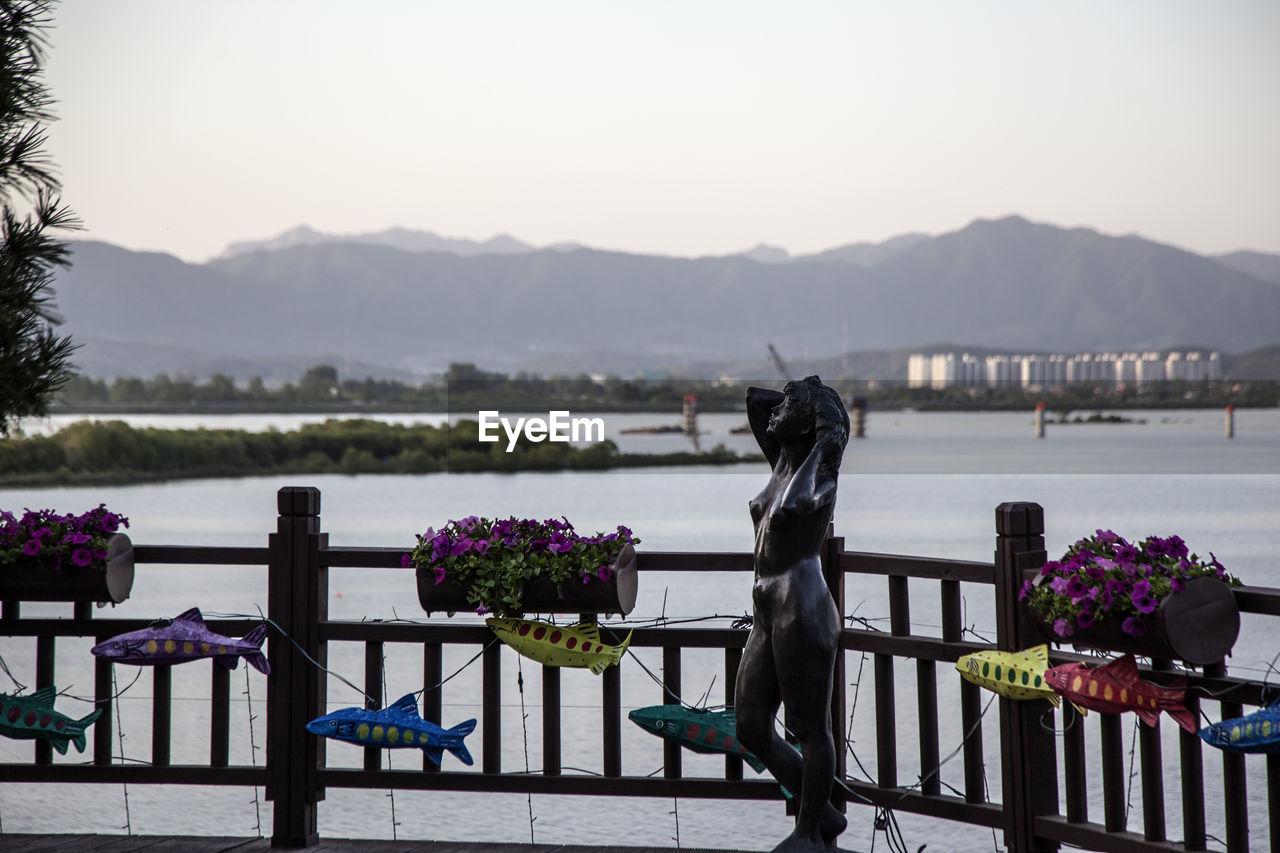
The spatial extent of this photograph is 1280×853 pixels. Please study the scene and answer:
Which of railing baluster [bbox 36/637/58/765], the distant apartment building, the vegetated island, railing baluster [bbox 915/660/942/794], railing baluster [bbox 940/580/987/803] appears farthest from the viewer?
the vegetated island

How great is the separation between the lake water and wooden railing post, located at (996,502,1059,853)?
71cm

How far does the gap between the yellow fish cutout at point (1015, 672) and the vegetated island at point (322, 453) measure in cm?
5770

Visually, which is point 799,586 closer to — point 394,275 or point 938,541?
point 938,541

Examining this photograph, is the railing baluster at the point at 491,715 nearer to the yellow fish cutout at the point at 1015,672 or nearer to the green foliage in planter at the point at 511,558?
the green foliage in planter at the point at 511,558

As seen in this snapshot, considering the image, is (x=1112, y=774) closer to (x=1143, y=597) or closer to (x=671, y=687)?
(x=1143, y=597)

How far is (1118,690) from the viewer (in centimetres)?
360

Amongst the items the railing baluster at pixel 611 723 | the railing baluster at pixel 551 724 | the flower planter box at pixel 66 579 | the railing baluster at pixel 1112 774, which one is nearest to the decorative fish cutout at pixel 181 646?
the flower planter box at pixel 66 579

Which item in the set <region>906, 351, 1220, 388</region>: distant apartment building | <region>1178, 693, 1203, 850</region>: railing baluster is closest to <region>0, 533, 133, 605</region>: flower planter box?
<region>1178, 693, 1203, 850</region>: railing baluster

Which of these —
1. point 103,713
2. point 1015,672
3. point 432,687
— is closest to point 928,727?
point 1015,672

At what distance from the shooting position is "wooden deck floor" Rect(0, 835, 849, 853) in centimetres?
422

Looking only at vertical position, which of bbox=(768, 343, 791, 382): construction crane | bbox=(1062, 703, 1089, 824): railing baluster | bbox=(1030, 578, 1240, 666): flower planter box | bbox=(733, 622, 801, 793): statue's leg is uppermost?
bbox=(768, 343, 791, 382): construction crane

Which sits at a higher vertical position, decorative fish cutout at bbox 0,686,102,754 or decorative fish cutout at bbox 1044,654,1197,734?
decorative fish cutout at bbox 1044,654,1197,734

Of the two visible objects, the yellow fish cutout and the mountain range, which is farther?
the mountain range

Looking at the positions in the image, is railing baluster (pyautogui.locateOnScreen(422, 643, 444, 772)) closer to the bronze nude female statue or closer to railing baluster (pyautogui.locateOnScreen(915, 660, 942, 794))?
the bronze nude female statue
